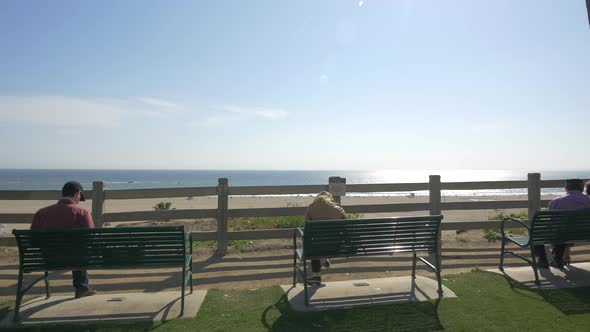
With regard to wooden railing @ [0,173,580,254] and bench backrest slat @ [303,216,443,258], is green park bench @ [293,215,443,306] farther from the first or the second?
wooden railing @ [0,173,580,254]

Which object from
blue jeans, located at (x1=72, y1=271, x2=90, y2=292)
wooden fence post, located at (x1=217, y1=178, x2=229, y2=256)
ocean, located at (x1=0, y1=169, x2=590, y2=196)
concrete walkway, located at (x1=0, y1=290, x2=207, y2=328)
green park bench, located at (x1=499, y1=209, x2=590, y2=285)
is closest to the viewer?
concrete walkway, located at (x1=0, y1=290, x2=207, y2=328)

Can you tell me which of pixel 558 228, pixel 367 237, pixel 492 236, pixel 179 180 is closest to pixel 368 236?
pixel 367 237

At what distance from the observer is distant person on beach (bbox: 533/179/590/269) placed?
482cm

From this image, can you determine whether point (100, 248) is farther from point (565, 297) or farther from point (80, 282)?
point (565, 297)

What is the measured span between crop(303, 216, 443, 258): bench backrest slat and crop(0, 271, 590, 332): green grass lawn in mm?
592

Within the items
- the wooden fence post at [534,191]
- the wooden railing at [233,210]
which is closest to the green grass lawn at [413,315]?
the wooden railing at [233,210]

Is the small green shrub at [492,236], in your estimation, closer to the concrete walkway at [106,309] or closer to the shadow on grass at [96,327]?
the concrete walkway at [106,309]

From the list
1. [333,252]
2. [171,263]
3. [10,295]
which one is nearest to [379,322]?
[333,252]

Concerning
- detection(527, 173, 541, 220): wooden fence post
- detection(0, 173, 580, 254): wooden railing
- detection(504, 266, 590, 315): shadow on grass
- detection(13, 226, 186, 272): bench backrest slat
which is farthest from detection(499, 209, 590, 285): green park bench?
detection(13, 226, 186, 272): bench backrest slat

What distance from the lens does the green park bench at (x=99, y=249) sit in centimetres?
355

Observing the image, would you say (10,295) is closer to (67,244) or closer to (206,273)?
(67,244)

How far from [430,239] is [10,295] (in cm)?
521

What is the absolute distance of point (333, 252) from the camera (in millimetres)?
3885

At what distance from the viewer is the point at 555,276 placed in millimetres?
4504
